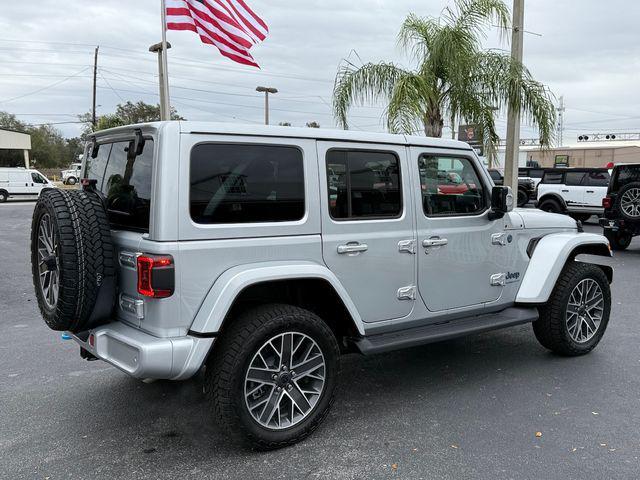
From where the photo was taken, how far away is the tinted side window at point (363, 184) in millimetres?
3797

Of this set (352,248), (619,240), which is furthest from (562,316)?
(619,240)

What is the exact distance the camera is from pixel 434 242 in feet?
13.7

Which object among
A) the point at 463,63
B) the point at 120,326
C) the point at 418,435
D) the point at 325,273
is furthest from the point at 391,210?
the point at 463,63

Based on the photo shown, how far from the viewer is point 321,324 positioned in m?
3.54

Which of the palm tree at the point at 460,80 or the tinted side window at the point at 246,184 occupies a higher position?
the palm tree at the point at 460,80

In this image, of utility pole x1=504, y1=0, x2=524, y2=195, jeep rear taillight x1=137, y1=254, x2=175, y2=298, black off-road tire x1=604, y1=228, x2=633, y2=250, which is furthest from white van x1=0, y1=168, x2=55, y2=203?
jeep rear taillight x1=137, y1=254, x2=175, y2=298

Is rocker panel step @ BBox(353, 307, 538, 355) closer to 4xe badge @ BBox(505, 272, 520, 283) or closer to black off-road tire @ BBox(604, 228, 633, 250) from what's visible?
4xe badge @ BBox(505, 272, 520, 283)

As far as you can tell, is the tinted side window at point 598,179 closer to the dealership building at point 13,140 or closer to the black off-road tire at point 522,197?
the black off-road tire at point 522,197

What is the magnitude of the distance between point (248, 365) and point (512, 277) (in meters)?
2.51

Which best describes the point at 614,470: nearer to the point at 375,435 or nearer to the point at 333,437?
the point at 375,435

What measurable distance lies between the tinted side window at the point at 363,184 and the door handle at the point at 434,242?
0.30 metres

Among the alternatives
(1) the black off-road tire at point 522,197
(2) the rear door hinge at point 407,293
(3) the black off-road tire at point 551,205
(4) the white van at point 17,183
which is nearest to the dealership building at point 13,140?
(4) the white van at point 17,183

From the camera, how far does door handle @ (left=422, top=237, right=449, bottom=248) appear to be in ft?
13.6

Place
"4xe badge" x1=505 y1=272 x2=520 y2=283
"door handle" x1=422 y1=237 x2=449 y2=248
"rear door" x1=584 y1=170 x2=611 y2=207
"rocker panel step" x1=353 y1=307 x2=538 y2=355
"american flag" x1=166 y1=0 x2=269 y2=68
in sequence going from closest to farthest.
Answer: "rocker panel step" x1=353 y1=307 x2=538 y2=355 → "door handle" x1=422 y1=237 x2=449 y2=248 → "4xe badge" x1=505 y1=272 x2=520 y2=283 → "american flag" x1=166 y1=0 x2=269 y2=68 → "rear door" x1=584 y1=170 x2=611 y2=207
